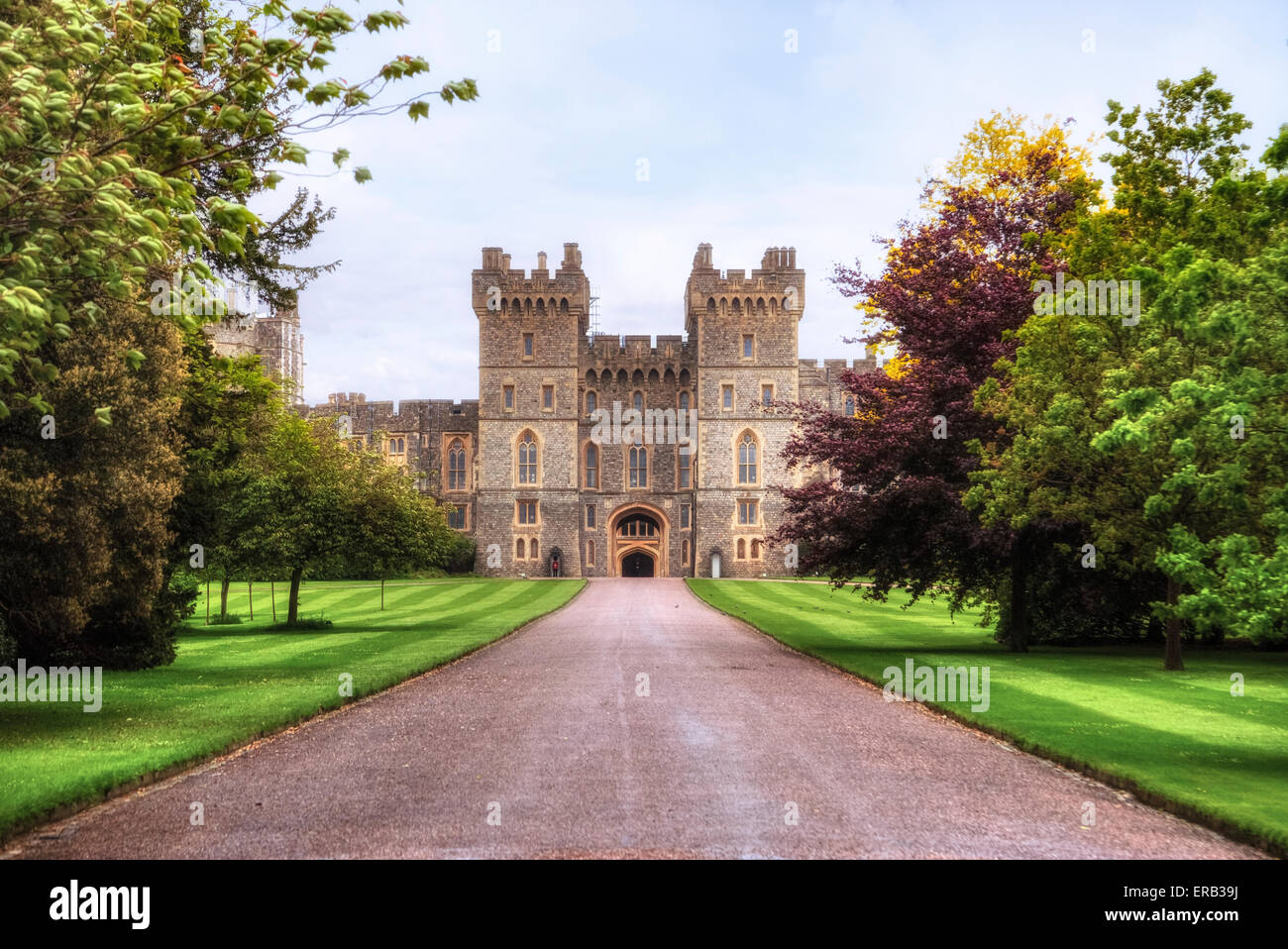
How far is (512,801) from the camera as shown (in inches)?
340

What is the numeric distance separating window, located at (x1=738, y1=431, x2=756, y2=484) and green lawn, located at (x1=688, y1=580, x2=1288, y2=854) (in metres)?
39.5

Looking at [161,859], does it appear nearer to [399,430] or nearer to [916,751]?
[916,751]

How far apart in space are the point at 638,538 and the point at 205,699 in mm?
59109

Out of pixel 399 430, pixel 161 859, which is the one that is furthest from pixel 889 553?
pixel 399 430

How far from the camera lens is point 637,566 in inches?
2950

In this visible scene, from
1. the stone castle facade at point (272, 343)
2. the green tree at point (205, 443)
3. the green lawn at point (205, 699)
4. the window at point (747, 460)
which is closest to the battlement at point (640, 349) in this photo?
the window at point (747, 460)

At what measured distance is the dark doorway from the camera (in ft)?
245

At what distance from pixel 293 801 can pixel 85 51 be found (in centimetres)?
580

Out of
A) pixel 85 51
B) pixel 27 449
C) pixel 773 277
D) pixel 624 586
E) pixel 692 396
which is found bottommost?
pixel 624 586

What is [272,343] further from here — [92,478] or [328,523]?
[92,478]

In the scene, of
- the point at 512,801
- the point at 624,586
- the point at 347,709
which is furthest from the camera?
the point at 624,586

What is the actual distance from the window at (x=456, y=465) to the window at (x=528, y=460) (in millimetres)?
9916

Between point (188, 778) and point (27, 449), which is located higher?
point (27, 449)

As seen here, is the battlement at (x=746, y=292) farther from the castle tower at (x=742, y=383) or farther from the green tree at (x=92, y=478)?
the green tree at (x=92, y=478)
